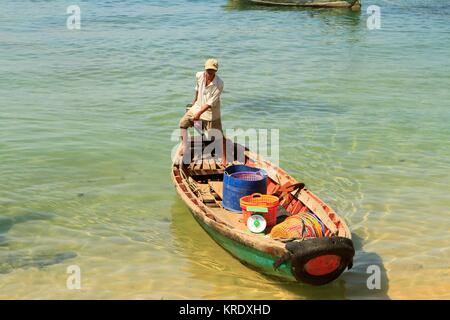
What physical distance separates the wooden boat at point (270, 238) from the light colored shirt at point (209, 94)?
0.86m

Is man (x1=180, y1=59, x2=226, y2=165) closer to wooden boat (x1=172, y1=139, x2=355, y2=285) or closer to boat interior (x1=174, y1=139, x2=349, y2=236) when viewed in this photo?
boat interior (x1=174, y1=139, x2=349, y2=236)

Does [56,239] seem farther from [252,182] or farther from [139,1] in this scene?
[139,1]

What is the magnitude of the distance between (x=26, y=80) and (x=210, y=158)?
29.7 ft

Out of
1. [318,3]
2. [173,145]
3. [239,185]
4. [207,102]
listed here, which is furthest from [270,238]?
[318,3]

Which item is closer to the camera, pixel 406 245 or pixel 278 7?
pixel 406 245

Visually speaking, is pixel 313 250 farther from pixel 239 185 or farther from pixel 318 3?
pixel 318 3

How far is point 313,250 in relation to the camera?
6625 mm

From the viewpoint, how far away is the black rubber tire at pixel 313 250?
6645 mm

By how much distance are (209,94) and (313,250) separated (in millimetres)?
3796

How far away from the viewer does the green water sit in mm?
7914

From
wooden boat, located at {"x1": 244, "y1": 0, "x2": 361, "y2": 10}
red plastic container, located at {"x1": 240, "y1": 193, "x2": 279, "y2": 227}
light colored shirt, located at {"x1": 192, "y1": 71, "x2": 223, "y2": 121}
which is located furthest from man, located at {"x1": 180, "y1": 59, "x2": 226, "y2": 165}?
wooden boat, located at {"x1": 244, "y1": 0, "x2": 361, "y2": 10}

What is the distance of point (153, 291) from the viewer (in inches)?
297

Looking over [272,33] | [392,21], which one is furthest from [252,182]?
[392,21]

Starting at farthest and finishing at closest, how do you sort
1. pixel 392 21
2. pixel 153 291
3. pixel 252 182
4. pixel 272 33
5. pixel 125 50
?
pixel 392 21 < pixel 272 33 < pixel 125 50 < pixel 252 182 < pixel 153 291
